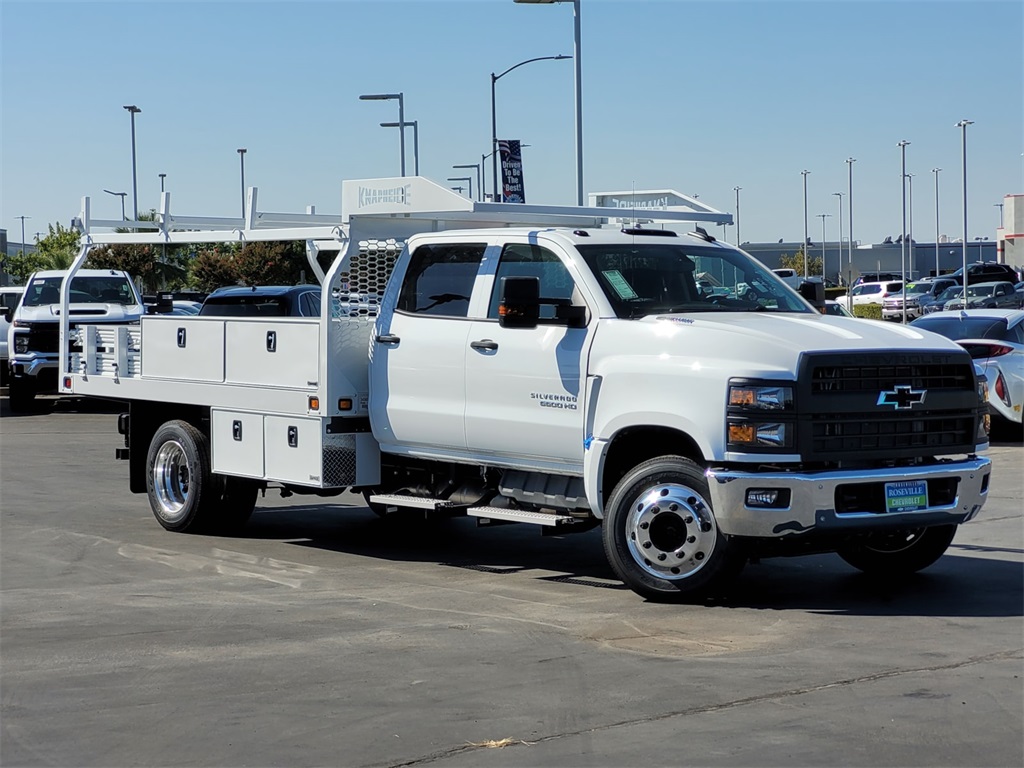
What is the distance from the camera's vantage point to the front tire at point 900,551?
9422mm

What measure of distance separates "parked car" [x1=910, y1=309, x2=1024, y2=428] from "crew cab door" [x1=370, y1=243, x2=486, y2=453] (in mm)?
8764

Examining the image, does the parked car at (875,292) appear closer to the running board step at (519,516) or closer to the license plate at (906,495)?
the running board step at (519,516)

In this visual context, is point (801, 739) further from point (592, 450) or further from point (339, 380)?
point (339, 380)

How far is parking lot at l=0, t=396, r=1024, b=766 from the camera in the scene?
589 cm

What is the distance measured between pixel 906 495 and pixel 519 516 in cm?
245

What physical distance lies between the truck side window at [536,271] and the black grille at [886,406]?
1.90 m

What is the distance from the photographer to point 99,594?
927cm

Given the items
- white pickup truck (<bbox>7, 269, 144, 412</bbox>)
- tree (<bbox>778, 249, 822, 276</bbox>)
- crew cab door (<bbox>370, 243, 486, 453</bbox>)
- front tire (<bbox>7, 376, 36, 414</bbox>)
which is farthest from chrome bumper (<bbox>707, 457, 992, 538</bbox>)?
tree (<bbox>778, 249, 822, 276</bbox>)

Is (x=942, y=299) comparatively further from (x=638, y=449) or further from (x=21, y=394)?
(x=638, y=449)

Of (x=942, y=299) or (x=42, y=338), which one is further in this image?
(x=942, y=299)

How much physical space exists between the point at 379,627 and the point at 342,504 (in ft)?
19.5

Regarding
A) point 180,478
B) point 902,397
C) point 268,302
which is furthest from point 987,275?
point 902,397

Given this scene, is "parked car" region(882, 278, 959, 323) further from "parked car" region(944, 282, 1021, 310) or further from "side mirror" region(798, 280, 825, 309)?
"side mirror" region(798, 280, 825, 309)

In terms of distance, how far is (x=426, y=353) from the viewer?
1006cm
